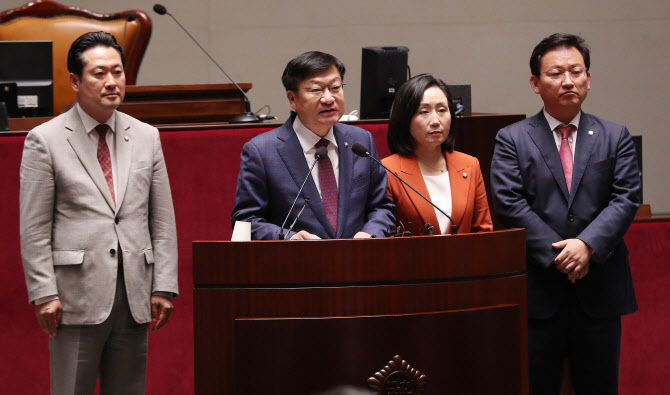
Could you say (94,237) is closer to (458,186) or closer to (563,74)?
(458,186)

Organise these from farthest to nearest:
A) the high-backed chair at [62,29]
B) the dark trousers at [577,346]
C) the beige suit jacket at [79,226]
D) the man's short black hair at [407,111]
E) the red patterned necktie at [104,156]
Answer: the high-backed chair at [62,29]
the man's short black hair at [407,111]
the dark trousers at [577,346]
the red patterned necktie at [104,156]
the beige suit jacket at [79,226]

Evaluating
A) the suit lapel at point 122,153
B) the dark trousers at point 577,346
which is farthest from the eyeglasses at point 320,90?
the dark trousers at point 577,346

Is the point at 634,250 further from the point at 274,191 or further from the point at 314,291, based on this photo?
the point at 314,291

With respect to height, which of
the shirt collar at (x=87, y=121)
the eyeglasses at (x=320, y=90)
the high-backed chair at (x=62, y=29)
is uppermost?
the high-backed chair at (x=62, y=29)

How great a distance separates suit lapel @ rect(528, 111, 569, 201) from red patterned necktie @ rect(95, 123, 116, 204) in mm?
1197

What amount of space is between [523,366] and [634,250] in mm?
1577

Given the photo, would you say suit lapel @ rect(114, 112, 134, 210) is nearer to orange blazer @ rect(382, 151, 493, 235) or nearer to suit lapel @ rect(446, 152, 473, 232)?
orange blazer @ rect(382, 151, 493, 235)

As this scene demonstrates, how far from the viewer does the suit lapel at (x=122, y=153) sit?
219 centimetres

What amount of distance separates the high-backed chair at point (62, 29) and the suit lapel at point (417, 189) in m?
2.07

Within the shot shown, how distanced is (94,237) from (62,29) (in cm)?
229

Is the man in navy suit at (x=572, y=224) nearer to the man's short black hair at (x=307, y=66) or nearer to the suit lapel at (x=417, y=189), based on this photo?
the suit lapel at (x=417, y=189)

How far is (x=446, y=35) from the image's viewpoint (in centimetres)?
513

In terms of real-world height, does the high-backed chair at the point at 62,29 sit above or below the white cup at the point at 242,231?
above

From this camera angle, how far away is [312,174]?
7.39ft
